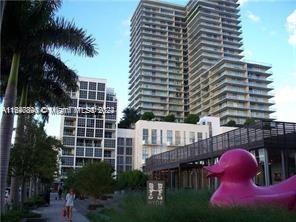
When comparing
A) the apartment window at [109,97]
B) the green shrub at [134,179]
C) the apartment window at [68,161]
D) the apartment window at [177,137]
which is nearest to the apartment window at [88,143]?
the apartment window at [68,161]

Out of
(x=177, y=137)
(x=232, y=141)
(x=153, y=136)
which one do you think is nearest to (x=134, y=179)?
(x=232, y=141)

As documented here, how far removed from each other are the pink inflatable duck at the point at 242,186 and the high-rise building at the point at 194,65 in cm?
11214

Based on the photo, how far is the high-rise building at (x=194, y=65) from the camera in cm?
12544

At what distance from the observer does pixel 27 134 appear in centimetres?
2542

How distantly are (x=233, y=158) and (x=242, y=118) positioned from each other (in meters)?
115

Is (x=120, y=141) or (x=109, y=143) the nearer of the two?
(x=109, y=143)

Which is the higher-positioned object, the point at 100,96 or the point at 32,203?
the point at 100,96

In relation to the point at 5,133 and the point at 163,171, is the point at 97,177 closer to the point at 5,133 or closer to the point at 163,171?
the point at 5,133

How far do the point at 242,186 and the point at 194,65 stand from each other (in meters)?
136

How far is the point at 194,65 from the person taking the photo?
5738 inches

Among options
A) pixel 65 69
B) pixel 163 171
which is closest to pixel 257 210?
pixel 65 69

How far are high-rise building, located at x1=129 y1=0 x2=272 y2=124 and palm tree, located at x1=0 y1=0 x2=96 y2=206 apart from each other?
105949mm

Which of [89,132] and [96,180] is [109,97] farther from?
[96,180]

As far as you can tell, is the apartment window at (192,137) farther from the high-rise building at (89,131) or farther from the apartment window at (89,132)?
the apartment window at (89,132)
